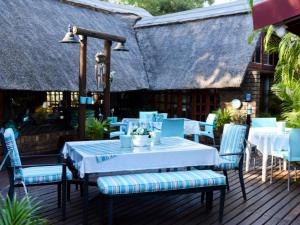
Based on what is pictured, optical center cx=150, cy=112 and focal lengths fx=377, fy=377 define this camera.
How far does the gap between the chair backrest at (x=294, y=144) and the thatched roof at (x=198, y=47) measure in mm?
4122

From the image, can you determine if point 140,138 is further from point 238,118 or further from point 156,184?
point 238,118

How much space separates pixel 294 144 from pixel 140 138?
89.4 inches

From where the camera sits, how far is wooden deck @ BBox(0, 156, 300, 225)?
389 centimetres

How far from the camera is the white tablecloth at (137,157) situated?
366 centimetres

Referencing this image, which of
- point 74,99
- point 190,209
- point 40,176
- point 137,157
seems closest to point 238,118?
point 74,99

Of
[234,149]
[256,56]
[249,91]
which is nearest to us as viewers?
[234,149]

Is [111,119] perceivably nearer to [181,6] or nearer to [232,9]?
[232,9]

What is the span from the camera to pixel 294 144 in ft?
16.8

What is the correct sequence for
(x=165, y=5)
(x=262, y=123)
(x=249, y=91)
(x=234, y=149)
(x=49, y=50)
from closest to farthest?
(x=234, y=149) → (x=262, y=123) → (x=49, y=50) → (x=249, y=91) → (x=165, y=5)

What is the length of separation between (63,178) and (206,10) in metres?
9.16

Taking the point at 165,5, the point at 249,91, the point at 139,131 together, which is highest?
the point at 165,5

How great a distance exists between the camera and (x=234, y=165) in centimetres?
469

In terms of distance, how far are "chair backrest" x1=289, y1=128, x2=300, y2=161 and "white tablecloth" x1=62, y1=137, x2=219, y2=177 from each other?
5.02 ft

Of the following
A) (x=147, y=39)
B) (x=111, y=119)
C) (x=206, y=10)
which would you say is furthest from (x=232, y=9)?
(x=111, y=119)
